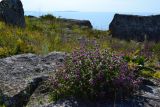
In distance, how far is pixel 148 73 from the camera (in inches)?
337

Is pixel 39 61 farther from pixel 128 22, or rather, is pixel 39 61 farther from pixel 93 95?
pixel 128 22

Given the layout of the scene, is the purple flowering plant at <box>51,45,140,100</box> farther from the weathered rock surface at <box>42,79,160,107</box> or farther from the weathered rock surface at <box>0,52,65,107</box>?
the weathered rock surface at <box>0,52,65,107</box>

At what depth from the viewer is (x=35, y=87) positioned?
7383 mm

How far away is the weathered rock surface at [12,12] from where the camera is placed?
58.7ft

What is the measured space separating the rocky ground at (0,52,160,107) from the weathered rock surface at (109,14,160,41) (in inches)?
624

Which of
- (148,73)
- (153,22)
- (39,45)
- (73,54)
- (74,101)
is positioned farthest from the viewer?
(153,22)

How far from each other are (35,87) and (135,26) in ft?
57.8

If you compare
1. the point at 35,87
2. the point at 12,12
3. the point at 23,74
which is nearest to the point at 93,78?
the point at 35,87

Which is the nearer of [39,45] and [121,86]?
[121,86]

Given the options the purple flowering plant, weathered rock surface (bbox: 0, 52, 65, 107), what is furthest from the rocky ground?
the purple flowering plant

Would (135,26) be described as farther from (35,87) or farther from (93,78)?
(93,78)

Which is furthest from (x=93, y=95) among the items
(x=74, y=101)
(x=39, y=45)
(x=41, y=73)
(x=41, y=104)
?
(x=39, y=45)

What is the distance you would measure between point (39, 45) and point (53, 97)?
500cm

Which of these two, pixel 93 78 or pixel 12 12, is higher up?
pixel 93 78
